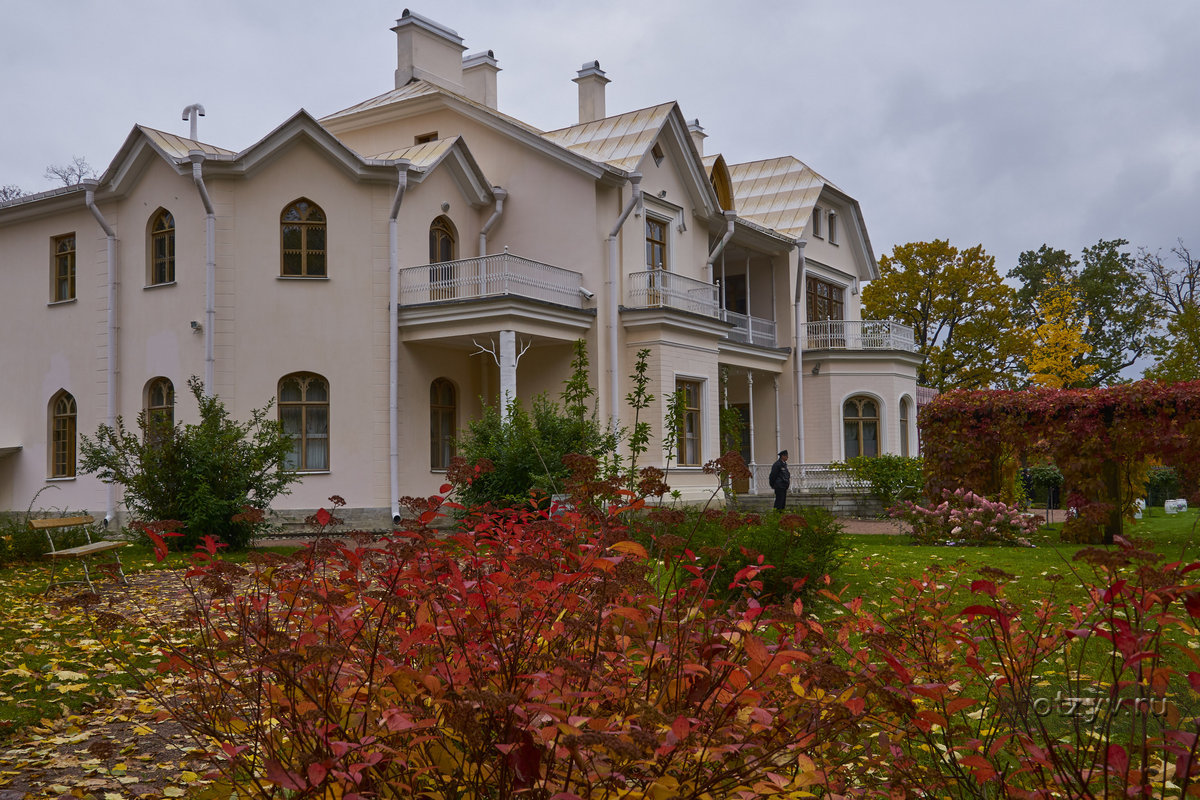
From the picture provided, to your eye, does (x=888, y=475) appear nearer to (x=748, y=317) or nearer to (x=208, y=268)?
(x=748, y=317)

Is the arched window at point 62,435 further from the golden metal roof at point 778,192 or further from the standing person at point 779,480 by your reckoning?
the golden metal roof at point 778,192

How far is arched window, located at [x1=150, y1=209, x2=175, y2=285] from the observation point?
796 inches

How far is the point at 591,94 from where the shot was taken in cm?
2683

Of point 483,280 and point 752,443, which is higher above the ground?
point 483,280

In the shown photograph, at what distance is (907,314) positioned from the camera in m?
40.8

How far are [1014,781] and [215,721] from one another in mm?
3071

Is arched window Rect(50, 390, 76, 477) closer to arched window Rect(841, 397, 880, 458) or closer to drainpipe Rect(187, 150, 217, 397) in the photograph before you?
drainpipe Rect(187, 150, 217, 397)

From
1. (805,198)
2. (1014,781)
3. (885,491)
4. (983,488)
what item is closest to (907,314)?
(805,198)

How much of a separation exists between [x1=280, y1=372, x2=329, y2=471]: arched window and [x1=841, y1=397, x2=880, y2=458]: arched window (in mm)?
14828

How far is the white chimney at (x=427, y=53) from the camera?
79.1ft

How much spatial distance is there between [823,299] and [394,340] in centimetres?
1542

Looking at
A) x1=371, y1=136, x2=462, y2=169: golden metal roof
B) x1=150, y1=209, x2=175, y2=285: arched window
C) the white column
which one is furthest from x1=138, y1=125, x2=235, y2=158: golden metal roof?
the white column

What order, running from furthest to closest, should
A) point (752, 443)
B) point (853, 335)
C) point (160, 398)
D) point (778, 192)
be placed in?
point (778, 192)
point (853, 335)
point (752, 443)
point (160, 398)

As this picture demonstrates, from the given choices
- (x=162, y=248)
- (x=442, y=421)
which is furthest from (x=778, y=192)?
(x=162, y=248)
